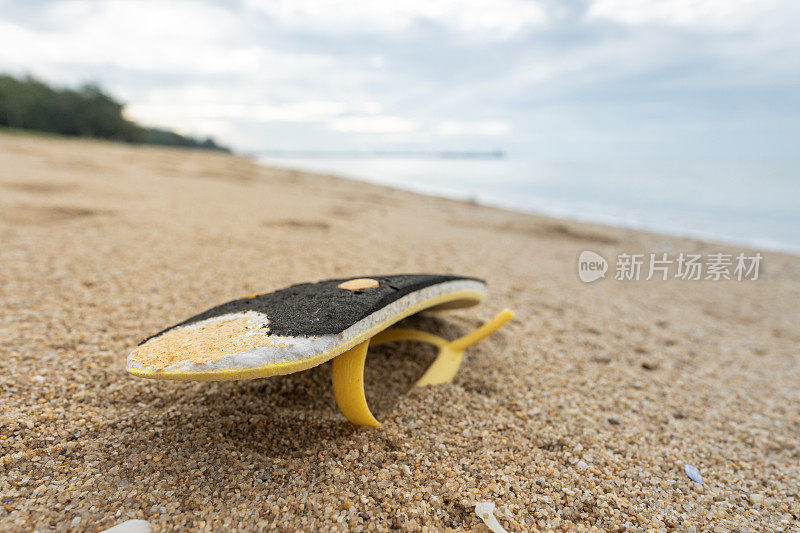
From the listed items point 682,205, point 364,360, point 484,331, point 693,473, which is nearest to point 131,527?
point 364,360

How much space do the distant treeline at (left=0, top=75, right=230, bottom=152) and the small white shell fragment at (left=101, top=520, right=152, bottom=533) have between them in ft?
137

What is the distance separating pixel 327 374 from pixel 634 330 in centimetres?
237

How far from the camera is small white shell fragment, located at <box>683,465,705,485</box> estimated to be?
5.12 ft

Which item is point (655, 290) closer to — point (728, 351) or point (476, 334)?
point (728, 351)

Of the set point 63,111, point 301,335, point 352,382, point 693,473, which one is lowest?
point 693,473

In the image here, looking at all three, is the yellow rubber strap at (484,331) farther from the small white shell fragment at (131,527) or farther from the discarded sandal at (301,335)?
the small white shell fragment at (131,527)

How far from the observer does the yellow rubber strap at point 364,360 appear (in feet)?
4.82

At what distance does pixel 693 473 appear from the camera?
1.59 m

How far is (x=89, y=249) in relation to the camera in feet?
10.6

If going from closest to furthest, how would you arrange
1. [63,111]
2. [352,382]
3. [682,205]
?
[352,382] < [682,205] < [63,111]

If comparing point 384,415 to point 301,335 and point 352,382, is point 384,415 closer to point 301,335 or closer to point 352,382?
point 352,382

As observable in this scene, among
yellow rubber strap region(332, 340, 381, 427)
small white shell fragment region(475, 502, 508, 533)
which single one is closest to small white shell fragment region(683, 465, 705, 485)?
small white shell fragment region(475, 502, 508, 533)

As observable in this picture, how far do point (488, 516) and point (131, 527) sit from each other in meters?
0.97

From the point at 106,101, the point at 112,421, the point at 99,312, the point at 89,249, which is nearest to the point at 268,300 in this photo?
the point at 112,421
